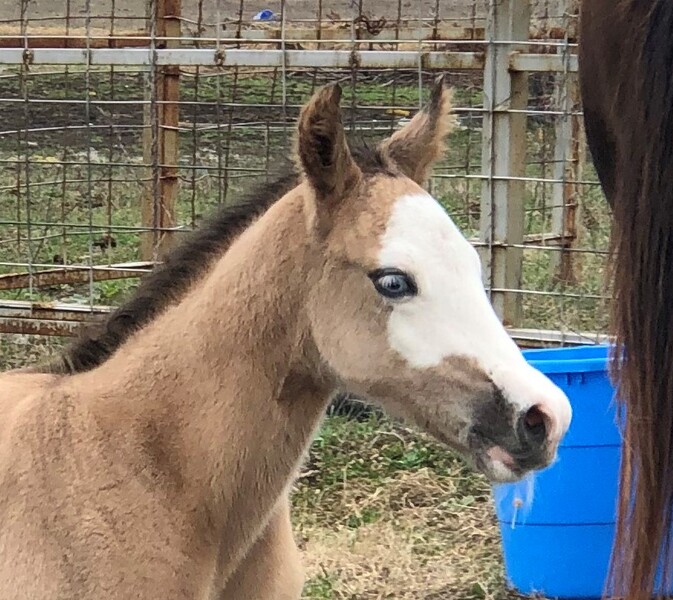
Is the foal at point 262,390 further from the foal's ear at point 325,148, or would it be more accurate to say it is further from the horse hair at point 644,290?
the horse hair at point 644,290

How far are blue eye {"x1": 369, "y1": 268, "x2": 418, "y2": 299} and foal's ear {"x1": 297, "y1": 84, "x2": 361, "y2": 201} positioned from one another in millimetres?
205

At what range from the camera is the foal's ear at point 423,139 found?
240 centimetres

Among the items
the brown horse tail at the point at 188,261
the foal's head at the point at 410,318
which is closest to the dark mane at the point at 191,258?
the brown horse tail at the point at 188,261

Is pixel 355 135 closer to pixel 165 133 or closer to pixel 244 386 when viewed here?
pixel 244 386

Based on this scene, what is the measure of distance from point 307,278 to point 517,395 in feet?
1.67

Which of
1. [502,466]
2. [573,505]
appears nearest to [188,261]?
[502,466]

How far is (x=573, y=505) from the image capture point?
329 centimetres

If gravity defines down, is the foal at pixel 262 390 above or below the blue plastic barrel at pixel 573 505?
above

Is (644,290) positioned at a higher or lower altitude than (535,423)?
higher

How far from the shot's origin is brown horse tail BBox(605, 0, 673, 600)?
1.49 m

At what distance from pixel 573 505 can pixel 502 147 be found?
1.37 m

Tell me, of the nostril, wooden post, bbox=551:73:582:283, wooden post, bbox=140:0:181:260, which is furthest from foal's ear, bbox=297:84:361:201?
wooden post, bbox=551:73:582:283

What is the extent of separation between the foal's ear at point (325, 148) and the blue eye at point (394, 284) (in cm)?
20

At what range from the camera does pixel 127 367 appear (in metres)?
2.44
